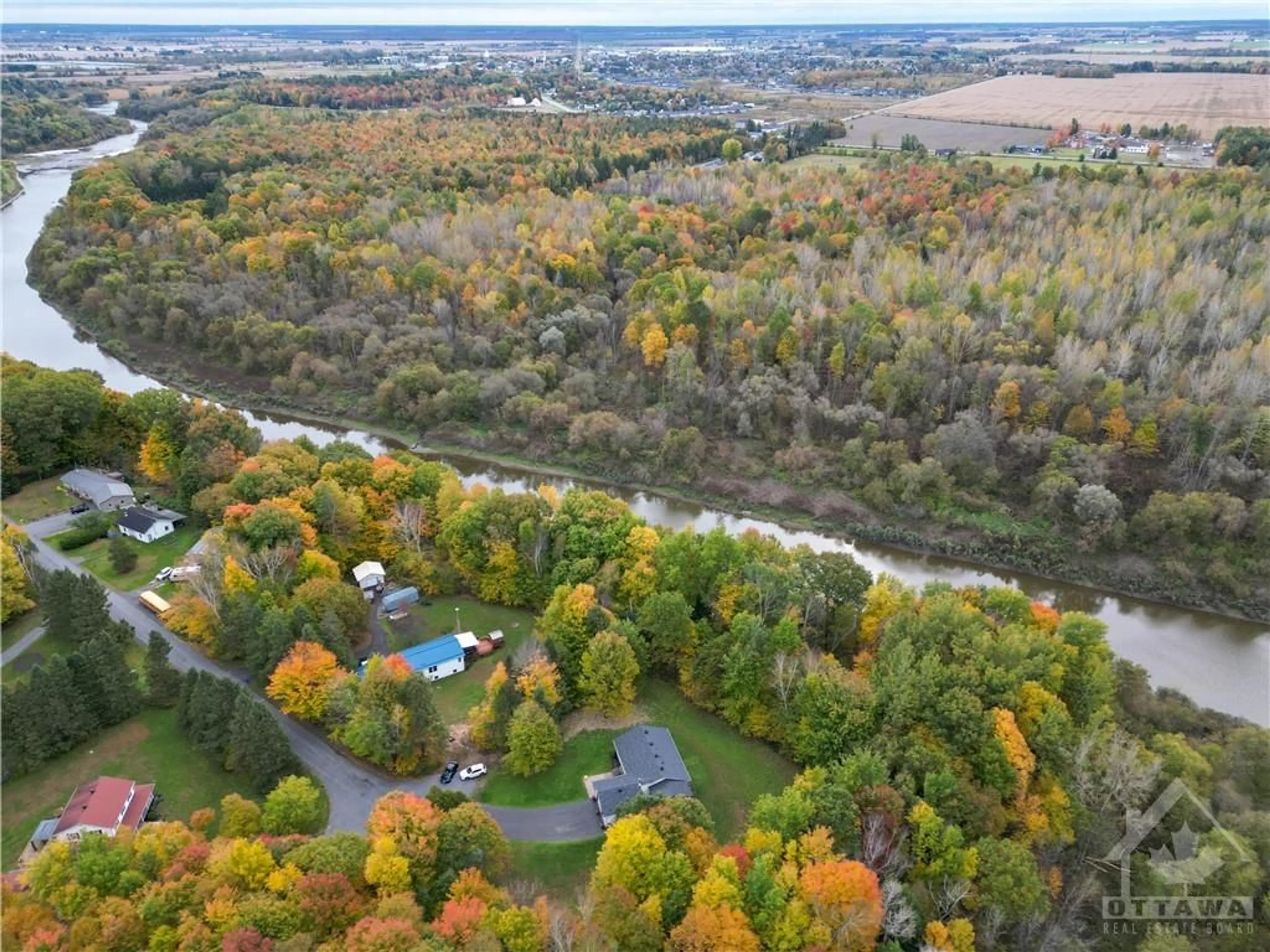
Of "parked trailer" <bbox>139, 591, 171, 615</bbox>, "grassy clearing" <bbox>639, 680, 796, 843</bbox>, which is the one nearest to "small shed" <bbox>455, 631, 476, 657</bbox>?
"grassy clearing" <bbox>639, 680, 796, 843</bbox>

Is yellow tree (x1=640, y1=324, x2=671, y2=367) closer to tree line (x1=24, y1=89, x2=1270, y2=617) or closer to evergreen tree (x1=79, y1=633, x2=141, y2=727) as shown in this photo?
tree line (x1=24, y1=89, x2=1270, y2=617)

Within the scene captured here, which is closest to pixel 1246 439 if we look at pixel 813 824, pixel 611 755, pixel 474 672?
pixel 813 824

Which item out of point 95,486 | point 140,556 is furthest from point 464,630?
point 95,486

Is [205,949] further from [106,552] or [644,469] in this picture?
[644,469]

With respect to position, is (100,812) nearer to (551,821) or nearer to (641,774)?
(551,821)

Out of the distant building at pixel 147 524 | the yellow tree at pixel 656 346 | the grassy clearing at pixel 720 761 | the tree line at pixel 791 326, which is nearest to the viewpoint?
the grassy clearing at pixel 720 761

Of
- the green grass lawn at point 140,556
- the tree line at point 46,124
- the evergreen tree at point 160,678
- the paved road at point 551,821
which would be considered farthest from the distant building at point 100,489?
the tree line at point 46,124

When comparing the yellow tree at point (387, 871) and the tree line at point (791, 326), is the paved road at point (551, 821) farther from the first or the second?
the tree line at point (791, 326)

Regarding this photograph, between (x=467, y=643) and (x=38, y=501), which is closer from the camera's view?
(x=467, y=643)

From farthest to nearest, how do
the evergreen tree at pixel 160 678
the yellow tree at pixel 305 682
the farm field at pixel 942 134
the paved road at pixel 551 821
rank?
the farm field at pixel 942 134
the evergreen tree at pixel 160 678
the yellow tree at pixel 305 682
the paved road at pixel 551 821
